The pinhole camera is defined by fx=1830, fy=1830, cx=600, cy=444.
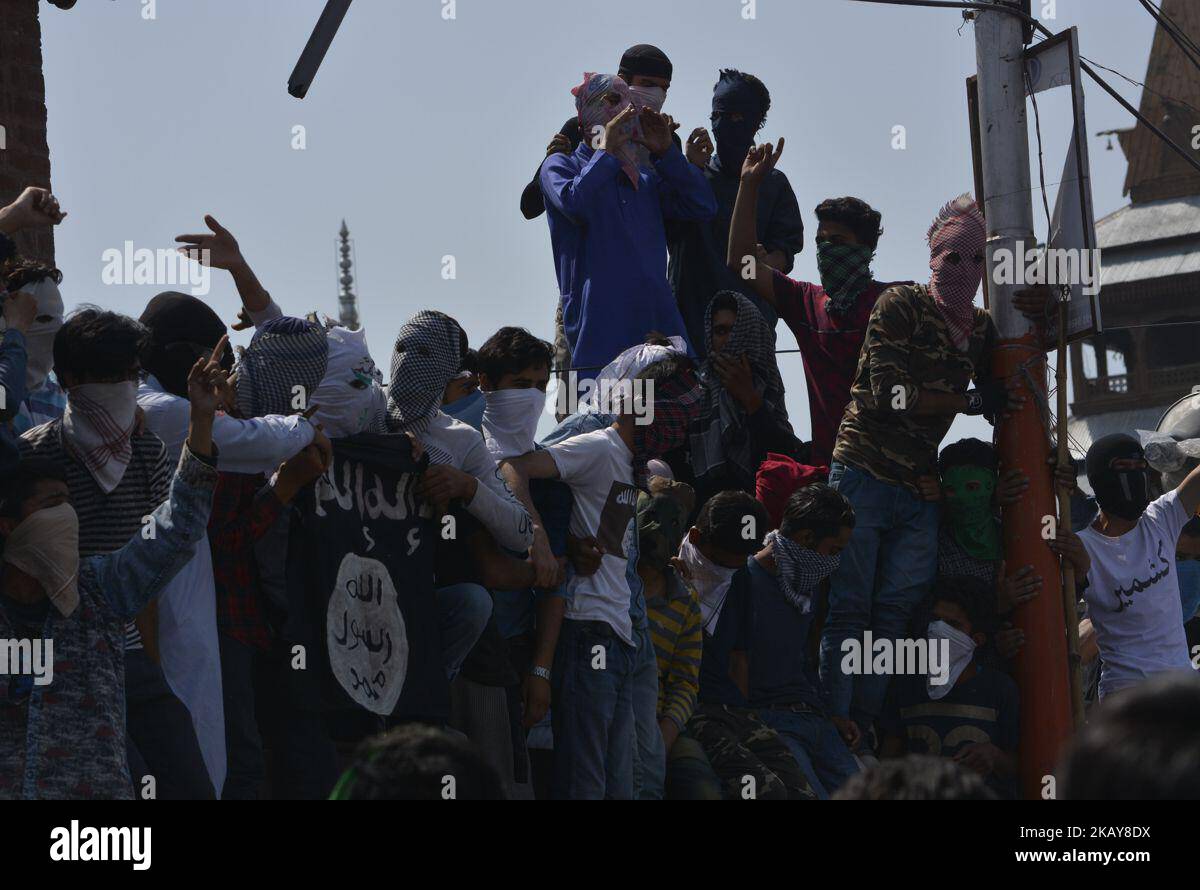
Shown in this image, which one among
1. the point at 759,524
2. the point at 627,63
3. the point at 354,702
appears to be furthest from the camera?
the point at 627,63

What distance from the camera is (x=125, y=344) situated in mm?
4980

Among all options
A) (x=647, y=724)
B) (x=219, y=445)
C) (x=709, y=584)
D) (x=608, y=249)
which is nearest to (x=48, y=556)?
(x=219, y=445)

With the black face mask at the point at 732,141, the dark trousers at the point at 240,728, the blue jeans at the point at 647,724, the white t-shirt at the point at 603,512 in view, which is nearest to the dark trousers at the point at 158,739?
the dark trousers at the point at 240,728

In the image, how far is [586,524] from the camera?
255 inches

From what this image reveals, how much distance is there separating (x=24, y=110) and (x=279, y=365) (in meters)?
3.86

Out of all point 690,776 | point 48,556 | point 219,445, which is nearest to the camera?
point 48,556

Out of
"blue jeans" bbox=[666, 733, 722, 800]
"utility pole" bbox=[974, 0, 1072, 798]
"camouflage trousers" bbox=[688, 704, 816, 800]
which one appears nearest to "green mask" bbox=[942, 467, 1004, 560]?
"utility pole" bbox=[974, 0, 1072, 798]

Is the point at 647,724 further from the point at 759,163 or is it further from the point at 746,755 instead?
the point at 759,163

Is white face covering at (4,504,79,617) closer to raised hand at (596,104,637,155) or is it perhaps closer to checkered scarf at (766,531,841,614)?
checkered scarf at (766,531,841,614)

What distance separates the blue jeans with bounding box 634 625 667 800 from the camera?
21.2 ft
